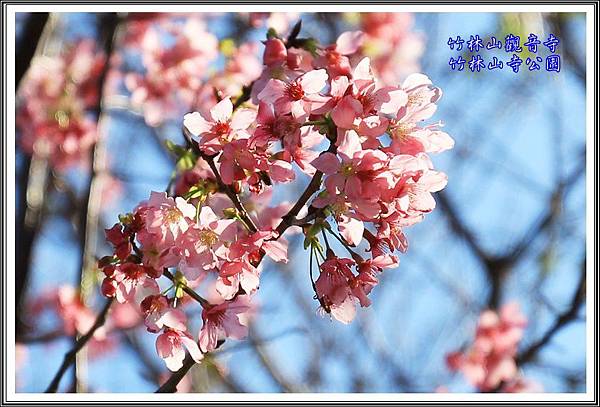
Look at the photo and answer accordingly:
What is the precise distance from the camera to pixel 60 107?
3238 mm

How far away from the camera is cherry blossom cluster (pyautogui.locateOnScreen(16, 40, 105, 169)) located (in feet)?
10.3

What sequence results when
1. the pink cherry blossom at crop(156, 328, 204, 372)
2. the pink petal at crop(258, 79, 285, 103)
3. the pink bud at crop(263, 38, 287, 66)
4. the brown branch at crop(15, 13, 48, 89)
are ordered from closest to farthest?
the pink petal at crop(258, 79, 285, 103) → the pink cherry blossom at crop(156, 328, 204, 372) → the pink bud at crop(263, 38, 287, 66) → the brown branch at crop(15, 13, 48, 89)

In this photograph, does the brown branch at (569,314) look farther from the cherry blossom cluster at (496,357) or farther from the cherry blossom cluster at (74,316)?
the cherry blossom cluster at (74,316)

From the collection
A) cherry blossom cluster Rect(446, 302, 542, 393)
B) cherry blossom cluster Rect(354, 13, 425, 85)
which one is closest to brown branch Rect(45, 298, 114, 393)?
cherry blossom cluster Rect(446, 302, 542, 393)

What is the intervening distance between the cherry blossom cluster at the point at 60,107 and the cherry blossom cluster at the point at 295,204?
1.75 meters

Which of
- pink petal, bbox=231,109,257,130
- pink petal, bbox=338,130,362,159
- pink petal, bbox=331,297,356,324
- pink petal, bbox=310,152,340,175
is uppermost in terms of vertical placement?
pink petal, bbox=338,130,362,159

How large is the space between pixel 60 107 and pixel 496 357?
2206 mm

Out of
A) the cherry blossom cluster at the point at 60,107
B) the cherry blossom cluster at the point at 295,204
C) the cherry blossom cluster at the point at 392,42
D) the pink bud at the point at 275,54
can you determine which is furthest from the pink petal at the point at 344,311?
the cherry blossom cluster at the point at 392,42

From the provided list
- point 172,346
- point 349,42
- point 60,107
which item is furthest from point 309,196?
point 60,107

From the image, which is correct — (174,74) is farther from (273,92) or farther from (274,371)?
(274,371)

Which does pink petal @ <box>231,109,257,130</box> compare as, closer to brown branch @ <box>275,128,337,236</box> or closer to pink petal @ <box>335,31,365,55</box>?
brown branch @ <box>275,128,337,236</box>

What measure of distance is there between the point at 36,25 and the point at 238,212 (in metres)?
1.19

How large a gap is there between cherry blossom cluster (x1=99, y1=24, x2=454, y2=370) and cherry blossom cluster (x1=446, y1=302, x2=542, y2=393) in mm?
2103

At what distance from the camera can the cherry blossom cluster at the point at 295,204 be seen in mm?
1333
